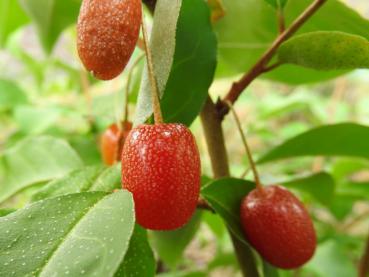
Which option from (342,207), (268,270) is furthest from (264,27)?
(342,207)

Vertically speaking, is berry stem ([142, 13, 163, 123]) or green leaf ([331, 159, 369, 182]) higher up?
berry stem ([142, 13, 163, 123])

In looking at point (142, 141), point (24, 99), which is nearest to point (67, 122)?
point (24, 99)

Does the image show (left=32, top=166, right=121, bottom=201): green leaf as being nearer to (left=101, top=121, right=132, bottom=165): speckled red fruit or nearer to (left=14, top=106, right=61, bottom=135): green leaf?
(left=101, top=121, right=132, bottom=165): speckled red fruit

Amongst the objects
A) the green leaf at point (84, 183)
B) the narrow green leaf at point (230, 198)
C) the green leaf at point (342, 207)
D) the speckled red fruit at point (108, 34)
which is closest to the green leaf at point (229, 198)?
the narrow green leaf at point (230, 198)

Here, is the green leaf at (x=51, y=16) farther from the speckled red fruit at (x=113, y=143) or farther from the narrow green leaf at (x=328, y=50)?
the narrow green leaf at (x=328, y=50)

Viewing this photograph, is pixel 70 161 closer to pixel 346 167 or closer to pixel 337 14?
pixel 337 14

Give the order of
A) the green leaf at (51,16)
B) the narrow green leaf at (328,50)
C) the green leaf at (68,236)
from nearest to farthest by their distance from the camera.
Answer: the green leaf at (68,236), the narrow green leaf at (328,50), the green leaf at (51,16)

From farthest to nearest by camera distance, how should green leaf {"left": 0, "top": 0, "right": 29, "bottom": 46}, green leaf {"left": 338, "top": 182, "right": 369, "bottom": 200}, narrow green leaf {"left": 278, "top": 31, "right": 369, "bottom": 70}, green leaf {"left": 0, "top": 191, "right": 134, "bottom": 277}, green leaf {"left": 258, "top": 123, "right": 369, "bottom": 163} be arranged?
green leaf {"left": 0, "top": 0, "right": 29, "bottom": 46}, green leaf {"left": 338, "top": 182, "right": 369, "bottom": 200}, green leaf {"left": 258, "top": 123, "right": 369, "bottom": 163}, narrow green leaf {"left": 278, "top": 31, "right": 369, "bottom": 70}, green leaf {"left": 0, "top": 191, "right": 134, "bottom": 277}

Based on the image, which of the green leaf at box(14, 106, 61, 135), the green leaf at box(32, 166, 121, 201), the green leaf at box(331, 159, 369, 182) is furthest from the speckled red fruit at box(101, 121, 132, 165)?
the green leaf at box(331, 159, 369, 182)
